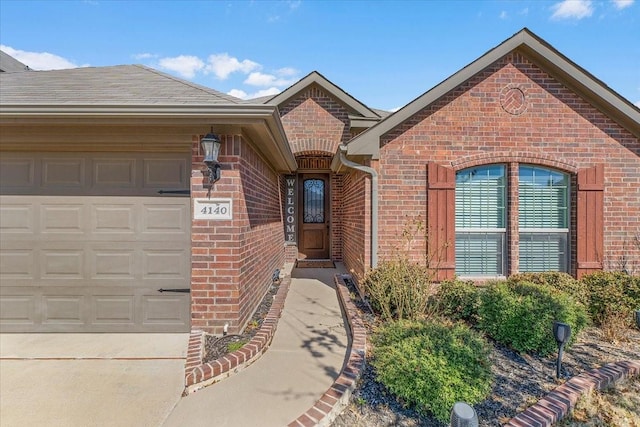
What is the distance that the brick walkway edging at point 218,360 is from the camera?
9.02 ft

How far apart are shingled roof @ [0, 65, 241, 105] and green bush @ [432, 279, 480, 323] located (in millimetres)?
3922

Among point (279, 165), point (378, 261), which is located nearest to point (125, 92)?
point (279, 165)

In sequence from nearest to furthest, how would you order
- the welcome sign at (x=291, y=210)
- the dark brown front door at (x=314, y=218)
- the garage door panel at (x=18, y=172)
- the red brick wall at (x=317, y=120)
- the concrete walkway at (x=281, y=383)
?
the concrete walkway at (x=281, y=383) < the garage door panel at (x=18, y=172) < the red brick wall at (x=317, y=120) < the welcome sign at (x=291, y=210) < the dark brown front door at (x=314, y=218)

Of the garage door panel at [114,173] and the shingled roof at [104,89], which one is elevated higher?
the shingled roof at [104,89]

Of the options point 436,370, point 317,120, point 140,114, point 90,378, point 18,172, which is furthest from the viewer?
point 317,120

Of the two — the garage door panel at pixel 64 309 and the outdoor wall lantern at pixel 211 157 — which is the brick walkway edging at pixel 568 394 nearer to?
the outdoor wall lantern at pixel 211 157

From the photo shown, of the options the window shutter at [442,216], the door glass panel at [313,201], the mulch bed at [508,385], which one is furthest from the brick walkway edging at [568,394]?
the door glass panel at [313,201]

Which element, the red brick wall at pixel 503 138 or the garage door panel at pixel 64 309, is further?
the red brick wall at pixel 503 138

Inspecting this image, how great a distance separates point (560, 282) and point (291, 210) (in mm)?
6934

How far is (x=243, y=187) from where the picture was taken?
388 centimetres

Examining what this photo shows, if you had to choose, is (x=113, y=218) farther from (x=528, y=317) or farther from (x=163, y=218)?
(x=528, y=317)

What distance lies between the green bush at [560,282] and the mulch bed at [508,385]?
2.12 feet

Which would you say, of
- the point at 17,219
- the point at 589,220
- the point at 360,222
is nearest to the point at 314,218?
the point at 360,222

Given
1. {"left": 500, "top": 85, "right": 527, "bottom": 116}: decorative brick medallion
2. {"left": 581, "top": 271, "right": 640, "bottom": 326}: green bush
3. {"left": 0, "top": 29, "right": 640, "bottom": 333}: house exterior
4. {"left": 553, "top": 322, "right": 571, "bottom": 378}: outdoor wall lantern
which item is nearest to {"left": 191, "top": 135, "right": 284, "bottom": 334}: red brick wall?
{"left": 0, "top": 29, "right": 640, "bottom": 333}: house exterior
